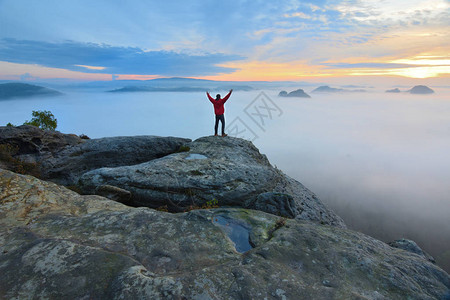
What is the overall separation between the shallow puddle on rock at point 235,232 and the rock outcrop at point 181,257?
4 centimetres

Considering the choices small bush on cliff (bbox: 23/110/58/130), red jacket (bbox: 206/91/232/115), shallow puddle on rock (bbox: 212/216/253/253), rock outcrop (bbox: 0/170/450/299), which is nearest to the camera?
rock outcrop (bbox: 0/170/450/299)

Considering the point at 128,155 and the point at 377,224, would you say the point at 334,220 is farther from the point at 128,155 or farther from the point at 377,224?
the point at 377,224

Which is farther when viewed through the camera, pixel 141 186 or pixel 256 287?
pixel 141 186

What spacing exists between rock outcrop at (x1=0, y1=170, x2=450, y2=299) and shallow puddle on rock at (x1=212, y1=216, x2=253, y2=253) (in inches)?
1.4

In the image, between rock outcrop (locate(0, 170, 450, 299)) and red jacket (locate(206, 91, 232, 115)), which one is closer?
rock outcrop (locate(0, 170, 450, 299))

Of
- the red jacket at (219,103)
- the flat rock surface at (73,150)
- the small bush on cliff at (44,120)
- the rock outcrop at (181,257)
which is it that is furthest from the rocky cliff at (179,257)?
the small bush on cliff at (44,120)

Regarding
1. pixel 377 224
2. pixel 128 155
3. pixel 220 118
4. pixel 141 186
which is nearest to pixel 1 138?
pixel 128 155

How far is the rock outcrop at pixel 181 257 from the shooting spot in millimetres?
5137

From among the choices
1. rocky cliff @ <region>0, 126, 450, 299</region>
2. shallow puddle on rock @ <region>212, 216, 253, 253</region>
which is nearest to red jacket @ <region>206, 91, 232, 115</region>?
rocky cliff @ <region>0, 126, 450, 299</region>

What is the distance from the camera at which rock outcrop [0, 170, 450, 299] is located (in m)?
5.14

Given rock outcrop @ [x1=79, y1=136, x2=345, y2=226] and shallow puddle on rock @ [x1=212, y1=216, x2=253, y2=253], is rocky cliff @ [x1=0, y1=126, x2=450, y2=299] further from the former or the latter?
rock outcrop @ [x1=79, y1=136, x2=345, y2=226]

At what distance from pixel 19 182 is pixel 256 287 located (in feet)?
31.3

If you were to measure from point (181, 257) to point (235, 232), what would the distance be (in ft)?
7.48

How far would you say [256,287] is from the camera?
5344 mm
